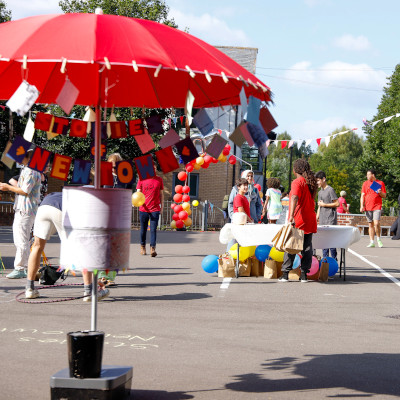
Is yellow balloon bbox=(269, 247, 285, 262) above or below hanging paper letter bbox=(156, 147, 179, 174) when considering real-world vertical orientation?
below

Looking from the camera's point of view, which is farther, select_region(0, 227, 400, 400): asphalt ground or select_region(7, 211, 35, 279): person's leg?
select_region(7, 211, 35, 279): person's leg

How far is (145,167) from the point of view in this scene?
562cm

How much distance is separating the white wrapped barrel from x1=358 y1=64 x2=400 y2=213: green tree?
4401 cm

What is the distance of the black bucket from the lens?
16.4 ft

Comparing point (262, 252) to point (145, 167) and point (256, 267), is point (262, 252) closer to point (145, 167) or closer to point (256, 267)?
point (256, 267)

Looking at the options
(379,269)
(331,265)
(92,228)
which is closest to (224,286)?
(331,265)

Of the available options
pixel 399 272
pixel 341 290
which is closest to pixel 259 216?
pixel 399 272

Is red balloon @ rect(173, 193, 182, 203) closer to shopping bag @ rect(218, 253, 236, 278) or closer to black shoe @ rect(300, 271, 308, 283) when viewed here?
shopping bag @ rect(218, 253, 236, 278)

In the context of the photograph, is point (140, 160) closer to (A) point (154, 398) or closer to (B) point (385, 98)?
(A) point (154, 398)

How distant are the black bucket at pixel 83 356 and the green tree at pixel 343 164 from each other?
73262mm

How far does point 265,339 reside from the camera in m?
7.30

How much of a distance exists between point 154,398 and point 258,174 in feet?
163

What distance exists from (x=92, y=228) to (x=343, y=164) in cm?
9043

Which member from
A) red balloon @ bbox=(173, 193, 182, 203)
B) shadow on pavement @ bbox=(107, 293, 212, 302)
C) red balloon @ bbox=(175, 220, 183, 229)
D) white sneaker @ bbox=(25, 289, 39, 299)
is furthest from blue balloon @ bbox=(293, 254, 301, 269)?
red balloon @ bbox=(175, 220, 183, 229)
